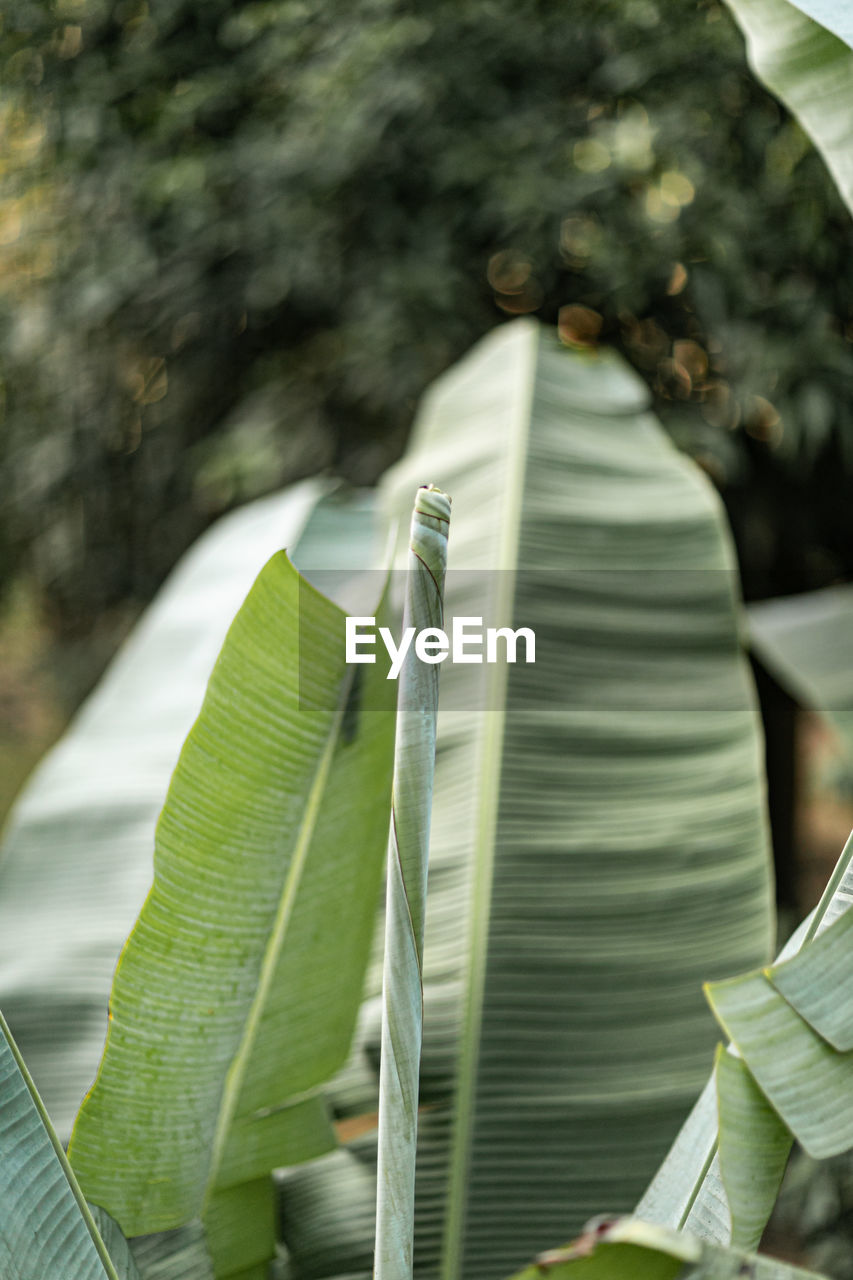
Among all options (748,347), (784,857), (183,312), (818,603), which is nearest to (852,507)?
(748,347)

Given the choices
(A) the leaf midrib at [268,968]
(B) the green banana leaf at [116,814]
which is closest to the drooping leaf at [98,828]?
(B) the green banana leaf at [116,814]

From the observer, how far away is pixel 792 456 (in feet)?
4.94

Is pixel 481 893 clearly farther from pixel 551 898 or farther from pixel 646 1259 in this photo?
pixel 646 1259

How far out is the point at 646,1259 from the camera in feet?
0.88

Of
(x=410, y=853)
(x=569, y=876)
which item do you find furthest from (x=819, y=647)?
(x=410, y=853)

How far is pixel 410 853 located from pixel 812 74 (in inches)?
18.1

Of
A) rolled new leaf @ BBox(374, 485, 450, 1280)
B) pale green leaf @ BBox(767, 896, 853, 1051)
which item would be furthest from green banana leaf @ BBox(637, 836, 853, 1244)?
rolled new leaf @ BBox(374, 485, 450, 1280)

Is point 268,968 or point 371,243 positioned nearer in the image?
point 268,968

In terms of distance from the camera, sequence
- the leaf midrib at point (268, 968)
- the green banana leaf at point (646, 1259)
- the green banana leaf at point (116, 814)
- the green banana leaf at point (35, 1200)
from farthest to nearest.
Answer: the green banana leaf at point (116, 814), the leaf midrib at point (268, 968), the green banana leaf at point (35, 1200), the green banana leaf at point (646, 1259)

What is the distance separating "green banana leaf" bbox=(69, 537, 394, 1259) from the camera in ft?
1.37

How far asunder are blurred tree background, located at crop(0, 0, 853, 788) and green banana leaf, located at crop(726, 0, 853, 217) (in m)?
0.79

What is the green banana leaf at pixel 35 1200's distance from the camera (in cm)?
35

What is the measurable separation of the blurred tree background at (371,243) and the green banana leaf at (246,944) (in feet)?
2.88

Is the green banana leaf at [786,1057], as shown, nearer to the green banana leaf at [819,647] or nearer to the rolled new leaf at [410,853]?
the rolled new leaf at [410,853]
